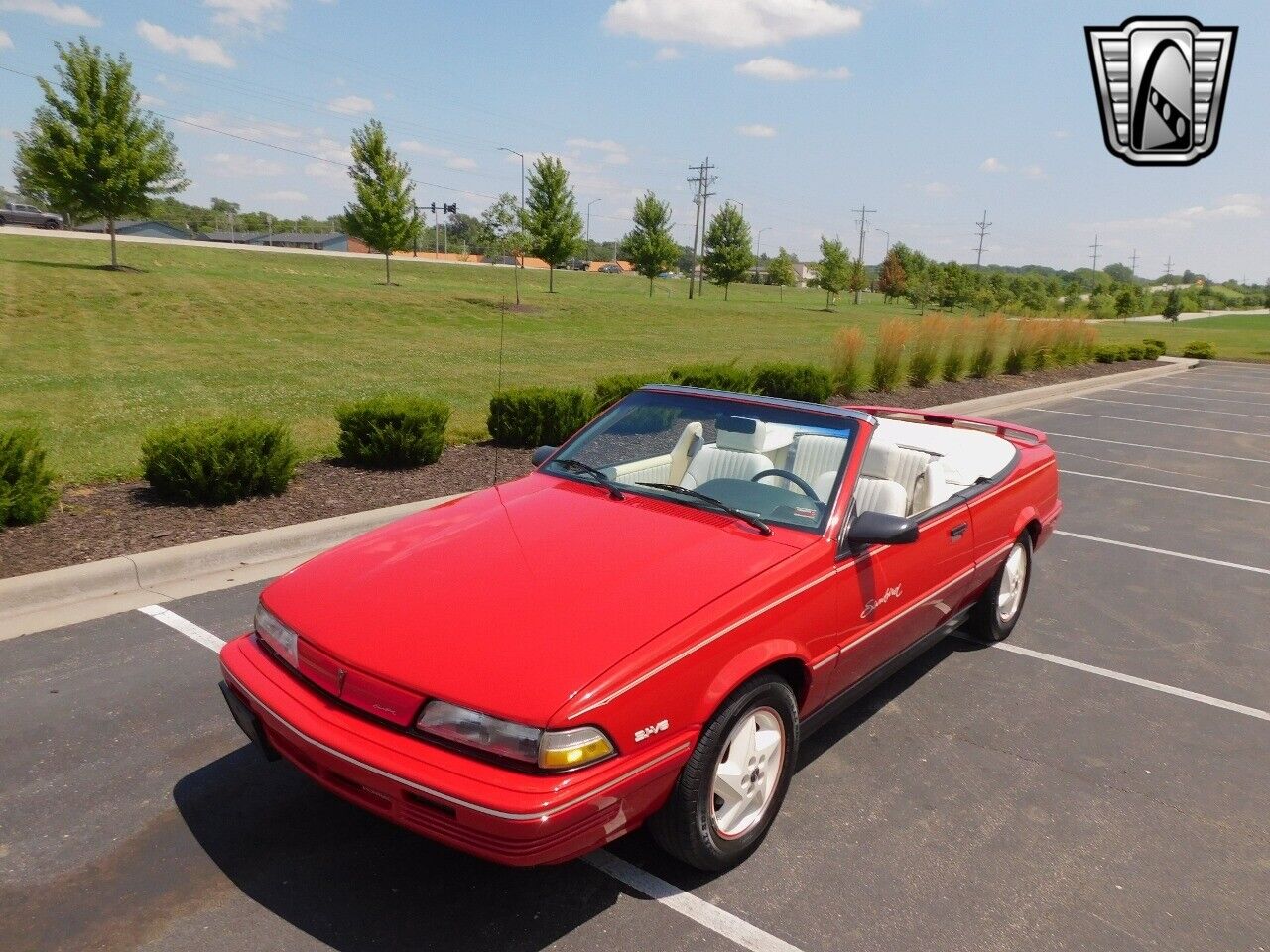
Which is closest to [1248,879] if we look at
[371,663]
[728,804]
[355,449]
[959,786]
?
[959,786]

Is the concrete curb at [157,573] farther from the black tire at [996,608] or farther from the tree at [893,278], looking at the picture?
the tree at [893,278]

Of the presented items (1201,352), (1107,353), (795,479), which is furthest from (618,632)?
(1201,352)

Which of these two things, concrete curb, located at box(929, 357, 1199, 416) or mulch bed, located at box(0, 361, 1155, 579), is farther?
concrete curb, located at box(929, 357, 1199, 416)

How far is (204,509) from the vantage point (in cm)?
695

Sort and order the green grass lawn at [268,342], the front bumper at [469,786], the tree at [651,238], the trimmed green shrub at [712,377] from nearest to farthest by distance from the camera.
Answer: the front bumper at [469,786]
the trimmed green shrub at [712,377]
the green grass lawn at [268,342]
the tree at [651,238]

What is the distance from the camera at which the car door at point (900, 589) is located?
12.1 ft

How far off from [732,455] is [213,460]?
449cm

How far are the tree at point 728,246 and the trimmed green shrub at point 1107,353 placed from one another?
33.2 metres

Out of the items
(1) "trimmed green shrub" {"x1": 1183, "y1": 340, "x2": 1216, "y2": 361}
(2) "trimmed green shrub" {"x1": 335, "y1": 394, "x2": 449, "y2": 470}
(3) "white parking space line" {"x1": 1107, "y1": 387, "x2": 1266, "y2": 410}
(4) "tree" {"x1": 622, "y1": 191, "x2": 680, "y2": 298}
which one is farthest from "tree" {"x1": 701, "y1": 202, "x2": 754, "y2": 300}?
(2) "trimmed green shrub" {"x1": 335, "y1": 394, "x2": 449, "y2": 470}

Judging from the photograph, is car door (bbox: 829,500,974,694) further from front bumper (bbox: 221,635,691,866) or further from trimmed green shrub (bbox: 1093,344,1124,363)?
trimmed green shrub (bbox: 1093,344,1124,363)

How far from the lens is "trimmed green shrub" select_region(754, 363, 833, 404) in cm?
1385

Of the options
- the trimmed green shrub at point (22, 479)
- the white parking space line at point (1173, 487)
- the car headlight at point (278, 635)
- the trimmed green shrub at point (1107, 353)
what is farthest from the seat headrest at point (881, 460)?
the trimmed green shrub at point (1107, 353)

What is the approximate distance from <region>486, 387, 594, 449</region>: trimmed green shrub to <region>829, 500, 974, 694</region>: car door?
5.89 m

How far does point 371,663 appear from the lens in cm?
281
